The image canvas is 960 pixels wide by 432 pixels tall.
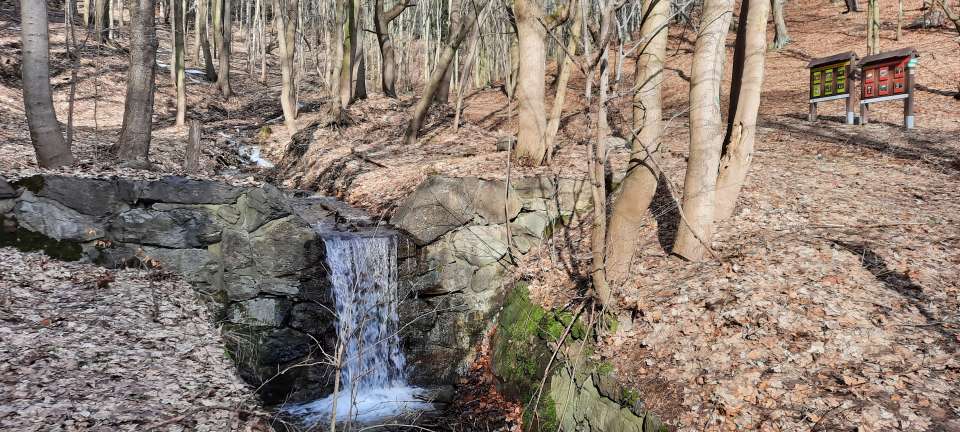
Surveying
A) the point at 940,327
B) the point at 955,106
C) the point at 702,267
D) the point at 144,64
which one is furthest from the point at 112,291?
the point at 955,106

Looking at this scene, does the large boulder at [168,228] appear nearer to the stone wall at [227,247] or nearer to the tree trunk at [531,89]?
the stone wall at [227,247]

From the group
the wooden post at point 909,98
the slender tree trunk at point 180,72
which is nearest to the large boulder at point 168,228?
the slender tree trunk at point 180,72

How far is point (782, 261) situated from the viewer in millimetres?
5738

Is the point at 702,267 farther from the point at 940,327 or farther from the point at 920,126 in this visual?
the point at 920,126

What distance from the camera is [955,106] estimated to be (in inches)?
483

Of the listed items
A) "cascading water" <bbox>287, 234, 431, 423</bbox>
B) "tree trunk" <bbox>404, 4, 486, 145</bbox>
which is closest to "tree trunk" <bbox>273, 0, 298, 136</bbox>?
"tree trunk" <bbox>404, 4, 486, 145</bbox>

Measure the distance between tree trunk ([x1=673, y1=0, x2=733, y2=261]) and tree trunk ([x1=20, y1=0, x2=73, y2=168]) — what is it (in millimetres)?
8903

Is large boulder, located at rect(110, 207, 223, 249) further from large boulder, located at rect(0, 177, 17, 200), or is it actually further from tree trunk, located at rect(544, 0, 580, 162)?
tree trunk, located at rect(544, 0, 580, 162)

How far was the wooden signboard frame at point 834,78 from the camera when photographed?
10.8m

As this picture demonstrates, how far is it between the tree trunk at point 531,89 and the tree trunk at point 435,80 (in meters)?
2.56

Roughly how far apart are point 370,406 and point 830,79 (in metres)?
11.1

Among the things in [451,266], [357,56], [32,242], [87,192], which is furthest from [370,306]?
[357,56]

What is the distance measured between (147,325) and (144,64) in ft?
17.9

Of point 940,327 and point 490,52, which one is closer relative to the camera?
point 940,327
